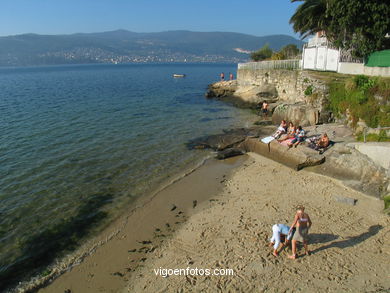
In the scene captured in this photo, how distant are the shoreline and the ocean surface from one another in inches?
27.0

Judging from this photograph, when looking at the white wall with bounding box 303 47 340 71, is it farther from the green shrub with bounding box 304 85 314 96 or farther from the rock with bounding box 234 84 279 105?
the rock with bounding box 234 84 279 105

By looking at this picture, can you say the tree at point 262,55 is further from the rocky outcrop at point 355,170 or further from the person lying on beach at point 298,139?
the rocky outcrop at point 355,170

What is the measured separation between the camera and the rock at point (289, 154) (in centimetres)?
1509

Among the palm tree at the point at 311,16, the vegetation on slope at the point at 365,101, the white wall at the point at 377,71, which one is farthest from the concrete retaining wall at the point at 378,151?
the palm tree at the point at 311,16

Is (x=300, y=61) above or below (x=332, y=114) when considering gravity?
above

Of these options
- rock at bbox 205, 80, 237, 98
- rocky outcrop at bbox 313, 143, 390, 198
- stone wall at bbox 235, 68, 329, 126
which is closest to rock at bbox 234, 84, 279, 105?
stone wall at bbox 235, 68, 329, 126

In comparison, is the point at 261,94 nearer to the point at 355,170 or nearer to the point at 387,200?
the point at 355,170

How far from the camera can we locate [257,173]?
15305 millimetres

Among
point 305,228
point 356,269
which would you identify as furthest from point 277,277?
point 356,269

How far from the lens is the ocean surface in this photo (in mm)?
10766

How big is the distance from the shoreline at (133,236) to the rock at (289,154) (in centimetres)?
317

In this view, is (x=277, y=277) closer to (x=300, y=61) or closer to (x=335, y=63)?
(x=335, y=63)

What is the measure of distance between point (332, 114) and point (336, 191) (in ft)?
32.5

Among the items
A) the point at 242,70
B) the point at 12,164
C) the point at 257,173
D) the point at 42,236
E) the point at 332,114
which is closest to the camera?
the point at 42,236
